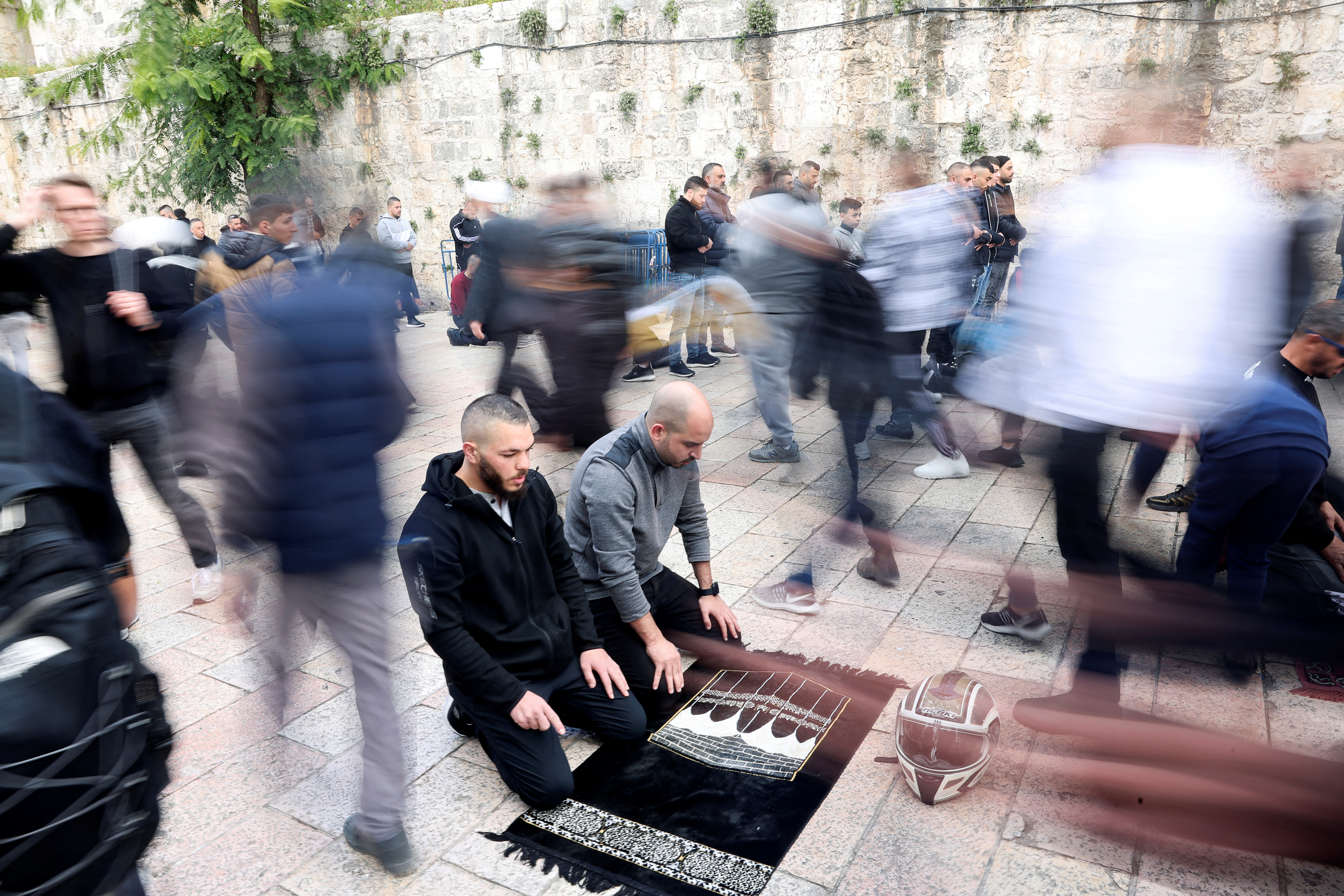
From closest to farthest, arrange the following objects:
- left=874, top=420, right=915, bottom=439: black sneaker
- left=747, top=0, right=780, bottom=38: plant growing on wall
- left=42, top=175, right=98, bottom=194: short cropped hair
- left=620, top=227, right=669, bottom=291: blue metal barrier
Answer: left=42, top=175, right=98, bottom=194: short cropped hair → left=874, top=420, right=915, bottom=439: black sneaker → left=747, top=0, right=780, bottom=38: plant growing on wall → left=620, top=227, right=669, bottom=291: blue metal barrier

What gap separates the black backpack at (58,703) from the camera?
1408mm

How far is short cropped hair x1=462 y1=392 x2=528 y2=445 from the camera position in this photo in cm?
263

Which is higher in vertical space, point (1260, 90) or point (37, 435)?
point (1260, 90)

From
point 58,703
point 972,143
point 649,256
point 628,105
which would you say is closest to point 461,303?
point 649,256

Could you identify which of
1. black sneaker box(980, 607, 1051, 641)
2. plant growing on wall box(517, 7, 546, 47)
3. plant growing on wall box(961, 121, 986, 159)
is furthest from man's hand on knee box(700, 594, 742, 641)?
plant growing on wall box(517, 7, 546, 47)

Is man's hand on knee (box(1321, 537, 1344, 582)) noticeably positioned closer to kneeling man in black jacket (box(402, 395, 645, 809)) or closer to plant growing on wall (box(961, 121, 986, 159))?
kneeling man in black jacket (box(402, 395, 645, 809))

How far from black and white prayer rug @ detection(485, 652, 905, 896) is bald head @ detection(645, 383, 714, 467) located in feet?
3.31

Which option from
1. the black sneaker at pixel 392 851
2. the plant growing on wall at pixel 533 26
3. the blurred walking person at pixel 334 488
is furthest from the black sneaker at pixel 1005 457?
the plant growing on wall at pixel 533 26

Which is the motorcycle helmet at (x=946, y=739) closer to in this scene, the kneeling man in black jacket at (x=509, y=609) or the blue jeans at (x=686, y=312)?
the kneeling man in black jacket at (x=509, y=609)

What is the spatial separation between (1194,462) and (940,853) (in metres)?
4.35

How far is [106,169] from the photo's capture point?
18.1 meters

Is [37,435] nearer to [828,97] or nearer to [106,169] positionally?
[828,97]

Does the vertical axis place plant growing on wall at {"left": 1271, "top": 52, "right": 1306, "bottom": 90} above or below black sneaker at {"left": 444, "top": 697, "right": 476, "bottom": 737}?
above

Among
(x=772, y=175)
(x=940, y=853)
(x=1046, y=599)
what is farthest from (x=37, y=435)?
(x=772, y=175)
